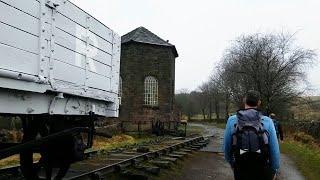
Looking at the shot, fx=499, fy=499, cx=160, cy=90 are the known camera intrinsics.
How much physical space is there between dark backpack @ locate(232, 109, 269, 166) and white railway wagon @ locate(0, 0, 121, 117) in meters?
2.36

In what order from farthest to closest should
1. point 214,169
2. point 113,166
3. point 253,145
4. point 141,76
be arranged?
point 141,76 < point 214,169 < point 113,166 < point 253,145

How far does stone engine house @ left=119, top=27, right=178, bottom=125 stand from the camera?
4106 centimetres

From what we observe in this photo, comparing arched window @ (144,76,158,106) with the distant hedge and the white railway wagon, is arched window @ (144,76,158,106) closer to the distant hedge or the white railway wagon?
the distant hedge

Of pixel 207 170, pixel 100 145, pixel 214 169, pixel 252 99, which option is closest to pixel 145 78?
pixel 100 145

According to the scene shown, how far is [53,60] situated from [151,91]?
A: 117 feet

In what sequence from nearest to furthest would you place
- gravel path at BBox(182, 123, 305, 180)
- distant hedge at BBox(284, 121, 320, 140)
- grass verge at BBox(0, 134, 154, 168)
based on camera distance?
gravel path at BBox(182, 123, 305, 180)
grass verge at BBox(0, 134, 154, 168)
distant hedge at BBox(284, 121, 320, 140)

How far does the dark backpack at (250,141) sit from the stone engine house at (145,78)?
35543 millimetres

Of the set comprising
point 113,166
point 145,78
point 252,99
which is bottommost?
point 113,166

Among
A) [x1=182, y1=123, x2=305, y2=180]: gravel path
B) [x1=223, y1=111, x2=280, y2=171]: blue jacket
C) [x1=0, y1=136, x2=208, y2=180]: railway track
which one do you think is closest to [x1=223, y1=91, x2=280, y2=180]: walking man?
[x1=223, y1=111, x2=280, y2=171]: blue jacket

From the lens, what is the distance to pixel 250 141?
17.1 feet

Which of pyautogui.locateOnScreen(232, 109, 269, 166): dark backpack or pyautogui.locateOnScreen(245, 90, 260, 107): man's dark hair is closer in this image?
pyautogui.locateOnScreen(232, 109, 269, 166): dark backpack

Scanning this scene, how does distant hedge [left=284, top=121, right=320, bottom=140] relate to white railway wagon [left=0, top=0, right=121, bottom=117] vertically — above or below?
below

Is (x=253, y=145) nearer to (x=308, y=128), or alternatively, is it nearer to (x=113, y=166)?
(x=113, y=166)

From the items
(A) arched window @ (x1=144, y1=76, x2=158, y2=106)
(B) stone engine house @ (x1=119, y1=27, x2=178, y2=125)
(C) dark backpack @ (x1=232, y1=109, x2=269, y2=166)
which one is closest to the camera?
(C) dark backpack @ (x1=232, y1=109, x2=269, y2=166)
